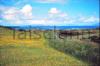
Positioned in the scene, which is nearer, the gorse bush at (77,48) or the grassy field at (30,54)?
the grassy field at (30,54)

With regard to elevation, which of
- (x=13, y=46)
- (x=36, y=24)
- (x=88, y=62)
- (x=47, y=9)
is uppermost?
(x=47, y=9)

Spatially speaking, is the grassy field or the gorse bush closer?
the grassy field

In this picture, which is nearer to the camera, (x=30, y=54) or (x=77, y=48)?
(x=30, y=54)

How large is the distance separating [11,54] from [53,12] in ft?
2.36

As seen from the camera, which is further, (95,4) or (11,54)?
(95,4)

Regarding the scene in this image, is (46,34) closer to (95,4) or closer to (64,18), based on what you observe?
→ (64,18)

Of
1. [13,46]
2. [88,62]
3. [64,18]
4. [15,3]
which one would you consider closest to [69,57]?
[88,62]

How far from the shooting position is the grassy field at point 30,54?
256cm

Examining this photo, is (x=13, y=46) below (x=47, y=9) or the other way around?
below

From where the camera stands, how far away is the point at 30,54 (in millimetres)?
2609

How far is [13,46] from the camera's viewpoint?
8.55 feet

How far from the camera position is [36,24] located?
2.65 metres

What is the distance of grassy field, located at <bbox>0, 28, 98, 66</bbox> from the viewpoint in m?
2.56

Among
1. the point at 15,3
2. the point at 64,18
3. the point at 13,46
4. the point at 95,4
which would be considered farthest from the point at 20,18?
the point at 95,4
